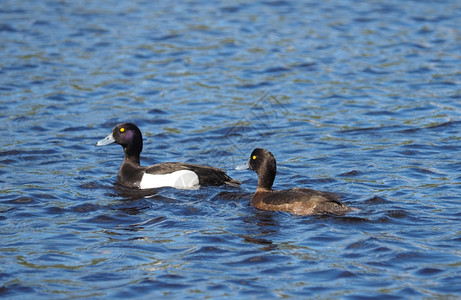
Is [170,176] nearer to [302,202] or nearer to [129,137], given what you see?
[129,137]

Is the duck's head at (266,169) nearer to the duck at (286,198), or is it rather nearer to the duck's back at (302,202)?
the duck at (286,198)

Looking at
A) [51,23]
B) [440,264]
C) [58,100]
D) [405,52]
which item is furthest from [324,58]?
[440,264]

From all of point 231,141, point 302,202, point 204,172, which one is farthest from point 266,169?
point 231,141

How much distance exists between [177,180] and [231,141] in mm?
2919

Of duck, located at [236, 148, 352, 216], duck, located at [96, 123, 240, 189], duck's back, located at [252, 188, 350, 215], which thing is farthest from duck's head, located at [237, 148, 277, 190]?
duck, located at [96, 123, 240, 189]

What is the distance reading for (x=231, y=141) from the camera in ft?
49.2

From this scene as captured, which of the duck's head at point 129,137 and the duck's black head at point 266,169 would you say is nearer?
the duck's black head at point 266,169

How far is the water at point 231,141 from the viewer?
28.9ft

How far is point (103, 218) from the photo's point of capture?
35.3ft

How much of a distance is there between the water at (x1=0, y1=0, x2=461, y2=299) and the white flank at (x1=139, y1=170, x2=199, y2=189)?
27 centimetres

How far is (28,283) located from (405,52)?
14219 millimetres

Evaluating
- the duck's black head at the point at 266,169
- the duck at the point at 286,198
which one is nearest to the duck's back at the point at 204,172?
the duck at the point at 286,198

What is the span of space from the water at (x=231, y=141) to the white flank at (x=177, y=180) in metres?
0.27

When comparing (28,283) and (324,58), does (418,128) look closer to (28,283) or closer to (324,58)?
(324,58)
